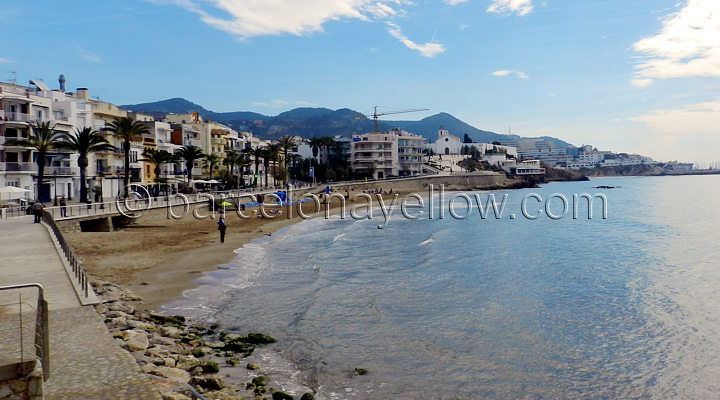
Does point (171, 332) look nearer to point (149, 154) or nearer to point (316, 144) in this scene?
point (149, 154)

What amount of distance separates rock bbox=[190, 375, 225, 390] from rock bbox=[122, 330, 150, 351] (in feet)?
5.34

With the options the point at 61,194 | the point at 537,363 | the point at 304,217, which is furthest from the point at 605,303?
the point at 61,194

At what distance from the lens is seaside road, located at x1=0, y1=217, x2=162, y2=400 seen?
7369 millimetres

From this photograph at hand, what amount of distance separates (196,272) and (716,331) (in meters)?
20.4

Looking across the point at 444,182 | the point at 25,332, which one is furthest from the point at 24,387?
the point at 444,182

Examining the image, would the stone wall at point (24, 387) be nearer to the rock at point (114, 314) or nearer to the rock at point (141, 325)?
the rock at point (141, 325)

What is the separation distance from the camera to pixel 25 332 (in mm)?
9242

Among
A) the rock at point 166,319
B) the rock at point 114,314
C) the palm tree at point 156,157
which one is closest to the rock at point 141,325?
the rock at point 114,314

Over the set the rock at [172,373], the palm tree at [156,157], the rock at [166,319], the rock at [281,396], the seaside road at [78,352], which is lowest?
the rock at [281,396]

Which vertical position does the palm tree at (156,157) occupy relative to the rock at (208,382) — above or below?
above

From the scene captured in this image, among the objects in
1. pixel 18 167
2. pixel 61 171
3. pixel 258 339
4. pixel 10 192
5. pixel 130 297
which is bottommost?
pixel 258 339

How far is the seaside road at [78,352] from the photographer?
737 cm

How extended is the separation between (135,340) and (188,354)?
140 cm

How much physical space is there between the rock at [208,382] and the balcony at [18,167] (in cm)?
3829
